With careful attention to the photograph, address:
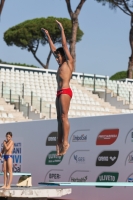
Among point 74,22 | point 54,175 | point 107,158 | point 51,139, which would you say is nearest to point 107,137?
point 107,158

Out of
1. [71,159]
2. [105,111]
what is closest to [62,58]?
[71,159]

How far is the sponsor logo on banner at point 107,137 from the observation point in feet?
42.6

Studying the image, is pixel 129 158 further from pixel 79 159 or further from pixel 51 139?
pixel 51 139

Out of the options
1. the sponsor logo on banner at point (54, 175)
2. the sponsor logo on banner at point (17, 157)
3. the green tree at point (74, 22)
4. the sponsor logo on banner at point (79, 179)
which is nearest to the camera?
the sponsor logo on banner at point (79, 179)

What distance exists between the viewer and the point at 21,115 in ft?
71.3

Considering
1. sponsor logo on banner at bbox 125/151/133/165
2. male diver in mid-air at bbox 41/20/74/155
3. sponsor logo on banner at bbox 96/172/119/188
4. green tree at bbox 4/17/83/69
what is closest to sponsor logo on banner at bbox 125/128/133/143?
sponsor logo on banner at bbox 125/151/133/165

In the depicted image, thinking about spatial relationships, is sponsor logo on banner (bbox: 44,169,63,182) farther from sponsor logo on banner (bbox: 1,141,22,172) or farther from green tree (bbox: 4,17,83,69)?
green tree (bbox: 4,17,83,69)

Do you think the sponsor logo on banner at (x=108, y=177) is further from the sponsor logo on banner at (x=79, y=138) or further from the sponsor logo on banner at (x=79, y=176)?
the sponsor logo on banner at (x=79, y=138)

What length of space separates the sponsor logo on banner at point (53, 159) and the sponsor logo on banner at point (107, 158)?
4.61ft

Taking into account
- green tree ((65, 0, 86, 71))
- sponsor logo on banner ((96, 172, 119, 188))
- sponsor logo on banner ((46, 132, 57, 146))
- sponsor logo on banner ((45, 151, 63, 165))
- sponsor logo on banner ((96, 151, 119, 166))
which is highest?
green tree ((65, 0, 86, 71))

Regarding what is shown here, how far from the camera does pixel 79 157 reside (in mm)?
13891

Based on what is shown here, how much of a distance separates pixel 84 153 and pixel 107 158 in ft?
2.93

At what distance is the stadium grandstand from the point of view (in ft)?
71.9

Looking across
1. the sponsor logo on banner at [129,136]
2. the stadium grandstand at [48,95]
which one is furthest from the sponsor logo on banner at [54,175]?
the stadium grandstand at [48,95]
